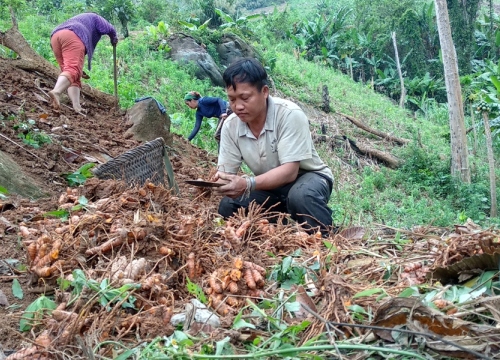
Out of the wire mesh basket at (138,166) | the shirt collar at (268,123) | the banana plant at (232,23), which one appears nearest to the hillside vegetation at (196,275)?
the wire mesh basket at (138,166)

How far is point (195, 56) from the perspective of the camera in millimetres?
12992

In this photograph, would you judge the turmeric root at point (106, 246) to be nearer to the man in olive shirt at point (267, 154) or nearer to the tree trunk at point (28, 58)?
the man in olive shirt at point (267, 154)

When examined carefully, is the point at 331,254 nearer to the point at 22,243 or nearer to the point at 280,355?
the point at 280,355

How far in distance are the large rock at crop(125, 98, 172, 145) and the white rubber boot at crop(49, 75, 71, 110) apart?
772 millimetres

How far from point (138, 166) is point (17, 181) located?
→ 79 centimetres

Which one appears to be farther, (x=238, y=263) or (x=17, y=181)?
(x=17, y=181)

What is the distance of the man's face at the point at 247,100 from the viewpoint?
3.00 metres

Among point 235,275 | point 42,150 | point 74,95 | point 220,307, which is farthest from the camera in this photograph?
point 74,95

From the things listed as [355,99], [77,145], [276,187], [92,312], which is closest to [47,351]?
[92,312]

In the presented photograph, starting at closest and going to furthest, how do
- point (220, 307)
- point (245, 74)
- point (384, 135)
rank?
point (220, 307)
point (245, 74)
point (384, 135)

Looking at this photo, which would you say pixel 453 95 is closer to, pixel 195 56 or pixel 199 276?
pixel 195 56

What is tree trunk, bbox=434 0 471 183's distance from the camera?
9.23 meters

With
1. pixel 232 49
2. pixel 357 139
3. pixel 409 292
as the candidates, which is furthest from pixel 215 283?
pixel 232 49

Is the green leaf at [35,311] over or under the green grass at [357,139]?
over
